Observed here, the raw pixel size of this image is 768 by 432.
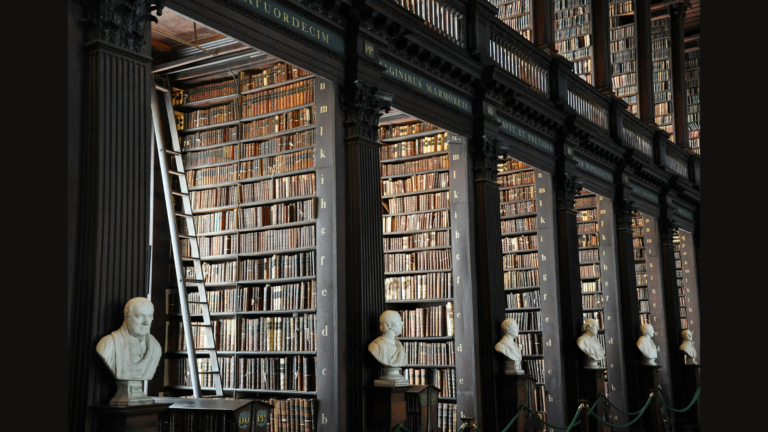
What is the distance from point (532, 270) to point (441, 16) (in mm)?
3762

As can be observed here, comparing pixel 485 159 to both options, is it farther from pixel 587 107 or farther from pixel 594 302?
pixel 594 302

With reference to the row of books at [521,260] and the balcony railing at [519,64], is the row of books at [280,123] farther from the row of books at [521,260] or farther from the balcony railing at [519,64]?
the row of books at [521,260]

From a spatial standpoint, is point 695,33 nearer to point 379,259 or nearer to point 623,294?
point 623,294

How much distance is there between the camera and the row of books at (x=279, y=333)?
6.27 meters

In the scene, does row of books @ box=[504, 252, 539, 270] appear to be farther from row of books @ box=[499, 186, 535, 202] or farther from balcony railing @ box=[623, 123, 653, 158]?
balcony railing @ box=[623, 123, 653, 158]

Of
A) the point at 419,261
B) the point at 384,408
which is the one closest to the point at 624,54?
the point at 419,261

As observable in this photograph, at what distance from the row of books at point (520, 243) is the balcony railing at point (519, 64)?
1.91 m

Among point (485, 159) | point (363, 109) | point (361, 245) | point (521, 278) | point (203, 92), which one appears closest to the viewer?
point (361, 245)

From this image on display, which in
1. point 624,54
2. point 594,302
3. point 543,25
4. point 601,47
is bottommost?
Result: point 594,302

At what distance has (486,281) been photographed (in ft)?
24.4

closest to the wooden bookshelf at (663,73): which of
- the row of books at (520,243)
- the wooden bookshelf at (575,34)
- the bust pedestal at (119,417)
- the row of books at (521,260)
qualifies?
the wooden bookshelf at (575,34)

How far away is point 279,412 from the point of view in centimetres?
620

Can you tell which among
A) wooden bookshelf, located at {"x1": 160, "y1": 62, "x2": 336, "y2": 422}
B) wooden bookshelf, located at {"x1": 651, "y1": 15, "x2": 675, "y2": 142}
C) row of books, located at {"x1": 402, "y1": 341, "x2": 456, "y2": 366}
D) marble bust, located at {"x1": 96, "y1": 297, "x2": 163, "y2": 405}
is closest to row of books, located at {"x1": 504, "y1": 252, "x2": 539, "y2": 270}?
row of books, located at {"x1": 402, "y1": 341, "x2": 456, "y2": 366}

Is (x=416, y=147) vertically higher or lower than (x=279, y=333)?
higher
